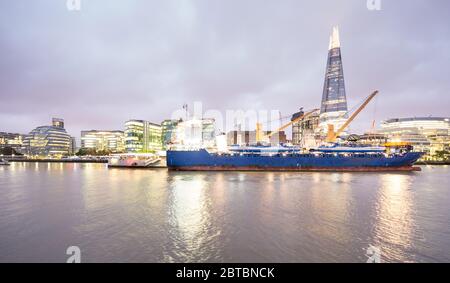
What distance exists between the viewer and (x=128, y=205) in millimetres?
14242

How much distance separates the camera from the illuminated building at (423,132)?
105 metres

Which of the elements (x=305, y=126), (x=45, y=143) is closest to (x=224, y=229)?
(x=305, y=126)

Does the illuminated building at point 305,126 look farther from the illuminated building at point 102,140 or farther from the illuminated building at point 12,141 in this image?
the illuminated building at point 12,141

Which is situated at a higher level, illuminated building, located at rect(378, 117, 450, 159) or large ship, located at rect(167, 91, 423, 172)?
illuminated building, located at rect(378, 117, 450, 159)

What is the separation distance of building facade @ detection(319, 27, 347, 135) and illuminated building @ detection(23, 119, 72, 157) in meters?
203

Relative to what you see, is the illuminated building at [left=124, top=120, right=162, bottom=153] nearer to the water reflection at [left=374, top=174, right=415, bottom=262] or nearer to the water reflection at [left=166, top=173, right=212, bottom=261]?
the water reflection at [left=166, top=173, right=212, bottom=261]

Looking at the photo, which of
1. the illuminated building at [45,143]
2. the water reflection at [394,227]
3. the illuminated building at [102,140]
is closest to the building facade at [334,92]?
the water reflection at [394,227]

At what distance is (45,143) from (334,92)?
220 metres

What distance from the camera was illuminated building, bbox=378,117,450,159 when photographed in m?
105

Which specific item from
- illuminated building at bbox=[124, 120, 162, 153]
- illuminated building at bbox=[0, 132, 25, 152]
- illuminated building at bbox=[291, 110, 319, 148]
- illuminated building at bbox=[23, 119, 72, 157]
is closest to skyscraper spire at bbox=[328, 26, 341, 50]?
illuminated building at bbox=[291, 110, 319, 148]

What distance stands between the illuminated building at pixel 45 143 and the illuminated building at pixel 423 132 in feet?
739

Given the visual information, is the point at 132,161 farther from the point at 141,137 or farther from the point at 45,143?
the point at 45,143
